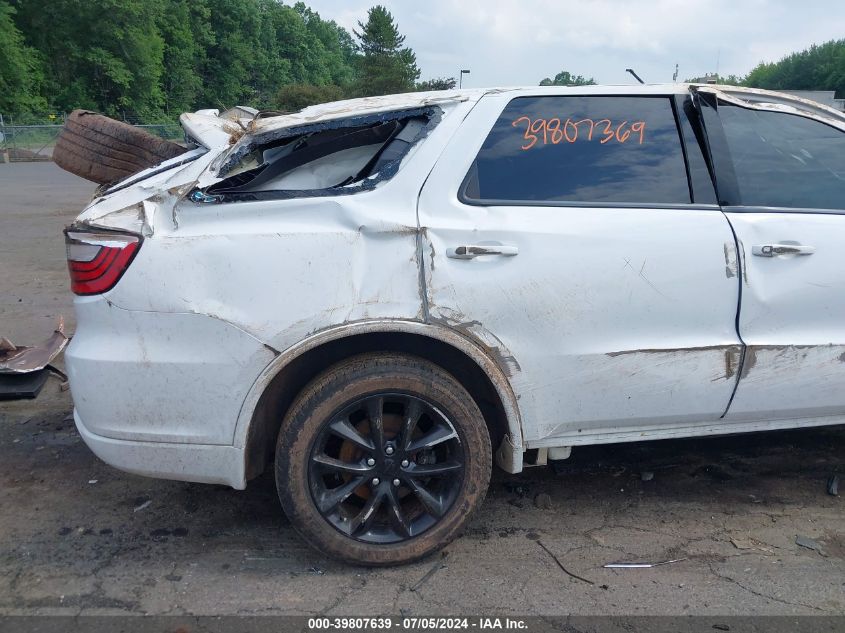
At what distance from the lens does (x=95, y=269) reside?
2.81 m

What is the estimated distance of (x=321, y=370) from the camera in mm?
3041

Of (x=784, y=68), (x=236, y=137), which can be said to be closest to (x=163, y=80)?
(x=236, y=137)

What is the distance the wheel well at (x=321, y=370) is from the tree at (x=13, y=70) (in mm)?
46932

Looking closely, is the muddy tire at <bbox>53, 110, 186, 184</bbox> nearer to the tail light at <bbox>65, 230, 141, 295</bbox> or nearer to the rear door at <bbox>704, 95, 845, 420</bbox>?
the tail light at <bbox>65, 230, 141, 295</bbox>

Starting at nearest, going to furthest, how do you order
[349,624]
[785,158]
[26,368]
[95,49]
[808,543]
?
[349,624], [808,543], [785,158], [26,368], [95,49]

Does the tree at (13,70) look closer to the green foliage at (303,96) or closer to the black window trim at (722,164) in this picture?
the green foliage at (303,96)

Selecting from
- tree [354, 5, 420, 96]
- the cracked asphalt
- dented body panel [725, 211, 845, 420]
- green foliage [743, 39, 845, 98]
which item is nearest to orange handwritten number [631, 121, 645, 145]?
dented body panel [725, 211, 845, 420]

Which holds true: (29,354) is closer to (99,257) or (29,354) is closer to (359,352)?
(99,257)

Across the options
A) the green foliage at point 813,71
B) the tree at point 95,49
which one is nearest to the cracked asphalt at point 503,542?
the tree at point 95,49

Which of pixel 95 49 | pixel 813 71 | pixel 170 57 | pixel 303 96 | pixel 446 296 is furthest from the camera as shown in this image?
pixel 813 71

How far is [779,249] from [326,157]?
1971 millimetres

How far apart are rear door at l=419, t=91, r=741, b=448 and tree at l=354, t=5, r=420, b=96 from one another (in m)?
60.0

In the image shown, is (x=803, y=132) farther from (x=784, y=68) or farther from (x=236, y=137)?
(x=784, y=68)

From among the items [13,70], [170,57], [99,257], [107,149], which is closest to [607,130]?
[99,257]
